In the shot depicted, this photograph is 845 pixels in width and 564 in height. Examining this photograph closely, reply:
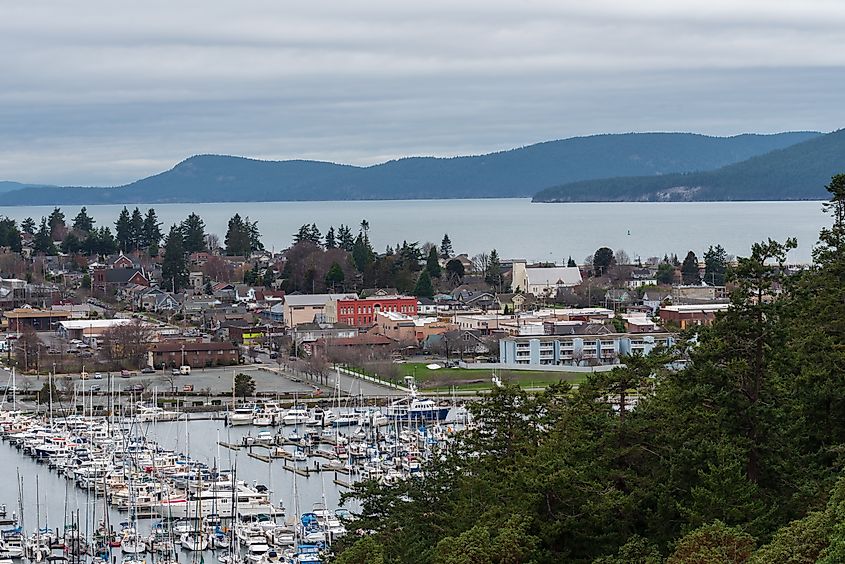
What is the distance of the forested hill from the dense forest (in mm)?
156206

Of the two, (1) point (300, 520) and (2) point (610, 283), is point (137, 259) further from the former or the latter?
(1) point (300, 520)

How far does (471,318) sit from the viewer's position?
42312 millimetres

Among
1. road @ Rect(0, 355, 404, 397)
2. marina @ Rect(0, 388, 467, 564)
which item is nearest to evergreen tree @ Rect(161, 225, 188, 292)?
road @ Rect(0, 355, 404, 397)

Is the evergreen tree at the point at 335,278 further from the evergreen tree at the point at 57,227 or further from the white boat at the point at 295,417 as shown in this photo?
the white boat at the point at 295,417

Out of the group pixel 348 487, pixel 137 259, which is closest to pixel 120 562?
pixel 348 487

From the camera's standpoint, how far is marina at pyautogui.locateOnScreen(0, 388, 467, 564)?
18984mm

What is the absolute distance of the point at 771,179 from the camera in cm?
18138

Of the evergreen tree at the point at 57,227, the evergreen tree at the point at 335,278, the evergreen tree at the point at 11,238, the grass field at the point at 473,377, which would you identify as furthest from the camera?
the evergreen tree at the point at 57,227

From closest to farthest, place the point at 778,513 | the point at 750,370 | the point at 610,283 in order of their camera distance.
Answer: the point at 778,513 → the point at 750,370 → the point at 610,283

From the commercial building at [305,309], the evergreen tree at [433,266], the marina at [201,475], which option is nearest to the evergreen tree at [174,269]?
the evergreen tree at [433,266]

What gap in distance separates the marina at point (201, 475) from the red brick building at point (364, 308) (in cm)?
1364

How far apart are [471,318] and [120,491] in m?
21.2

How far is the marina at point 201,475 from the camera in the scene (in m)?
19.0

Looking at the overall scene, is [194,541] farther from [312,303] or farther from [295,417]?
[312,303]
